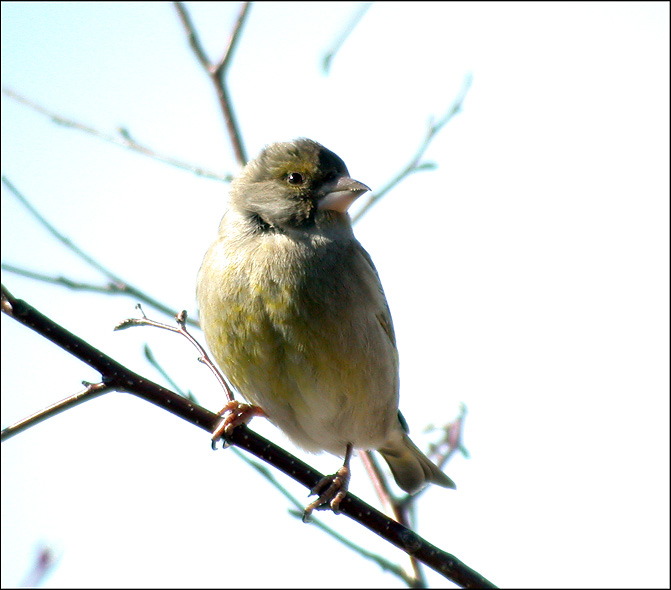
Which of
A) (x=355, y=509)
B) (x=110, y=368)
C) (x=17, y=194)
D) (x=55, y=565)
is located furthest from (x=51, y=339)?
(x=17, y=194)

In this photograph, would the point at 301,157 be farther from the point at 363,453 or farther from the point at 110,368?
the point at 110,368

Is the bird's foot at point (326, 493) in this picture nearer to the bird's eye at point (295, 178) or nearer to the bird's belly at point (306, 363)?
the bird's belly at point (306, 363)

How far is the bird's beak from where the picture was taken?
16.6 feet

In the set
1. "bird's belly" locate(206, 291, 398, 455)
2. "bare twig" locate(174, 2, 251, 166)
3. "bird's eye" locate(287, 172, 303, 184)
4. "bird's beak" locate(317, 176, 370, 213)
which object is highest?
"bare twig" locate(174, 2, 251, 166)

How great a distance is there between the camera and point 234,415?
4555mm

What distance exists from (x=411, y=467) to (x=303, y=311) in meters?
1.96

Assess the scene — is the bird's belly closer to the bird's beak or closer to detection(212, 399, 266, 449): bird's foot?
detection(212, 399, 266, 449): bird's foot

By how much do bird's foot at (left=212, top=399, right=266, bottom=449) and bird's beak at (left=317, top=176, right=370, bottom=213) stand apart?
1.26 meters

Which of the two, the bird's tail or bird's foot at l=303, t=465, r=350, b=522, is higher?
the bird's tail

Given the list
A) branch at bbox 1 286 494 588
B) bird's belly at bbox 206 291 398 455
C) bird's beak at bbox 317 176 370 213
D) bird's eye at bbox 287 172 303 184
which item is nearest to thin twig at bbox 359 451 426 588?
bird's belly at bbox 206 291 398 455

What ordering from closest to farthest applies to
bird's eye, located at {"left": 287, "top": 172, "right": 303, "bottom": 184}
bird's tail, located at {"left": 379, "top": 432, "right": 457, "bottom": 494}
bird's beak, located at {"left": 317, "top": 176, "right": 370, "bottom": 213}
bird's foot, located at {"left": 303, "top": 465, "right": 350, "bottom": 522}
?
bird's foot, located at {"left": 303, "top": 465, "right": 350, "bottom": 522}, bird's beak, located at {"left": 317, "top": 176, "right": 370, "bottom": 213}, bird's eye, located at {"left": 287, "top": 172, "right": 303, "bottom": 184}, bird's tail, located at {"left": 379, "top": 432, "right": 457, "bottom": 494}

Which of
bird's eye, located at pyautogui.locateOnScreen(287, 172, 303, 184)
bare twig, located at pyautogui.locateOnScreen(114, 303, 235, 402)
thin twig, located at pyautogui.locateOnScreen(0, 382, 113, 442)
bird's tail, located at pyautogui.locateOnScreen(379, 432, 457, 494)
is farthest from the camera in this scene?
bird's tail, located at pyautogui.locateOnScreen(379, 432, 457, 494)

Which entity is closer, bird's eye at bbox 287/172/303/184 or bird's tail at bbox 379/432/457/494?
bird's eye at bbox 287/172/303/184

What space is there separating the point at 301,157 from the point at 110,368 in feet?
8.49
